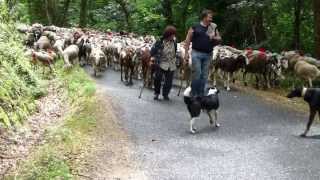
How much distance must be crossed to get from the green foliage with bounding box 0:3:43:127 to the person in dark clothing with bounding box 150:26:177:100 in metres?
3.28

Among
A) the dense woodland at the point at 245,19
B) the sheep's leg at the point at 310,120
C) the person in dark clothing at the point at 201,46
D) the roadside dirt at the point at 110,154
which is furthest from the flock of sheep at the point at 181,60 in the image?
the sheep's leg at the point at 310,120

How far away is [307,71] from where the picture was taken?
18.6m

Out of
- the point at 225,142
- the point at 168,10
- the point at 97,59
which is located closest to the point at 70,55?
the point at 97,59

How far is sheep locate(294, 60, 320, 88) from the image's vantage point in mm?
18484

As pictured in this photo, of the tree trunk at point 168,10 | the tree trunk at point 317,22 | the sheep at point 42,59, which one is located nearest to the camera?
the tree trunk at point 317,22

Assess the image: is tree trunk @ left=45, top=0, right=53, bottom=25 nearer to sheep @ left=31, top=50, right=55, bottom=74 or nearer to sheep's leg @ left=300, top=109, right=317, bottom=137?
sheep @ left=31, top=50, right=55, bottom=74

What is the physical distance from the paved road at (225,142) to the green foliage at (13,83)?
2.26 m

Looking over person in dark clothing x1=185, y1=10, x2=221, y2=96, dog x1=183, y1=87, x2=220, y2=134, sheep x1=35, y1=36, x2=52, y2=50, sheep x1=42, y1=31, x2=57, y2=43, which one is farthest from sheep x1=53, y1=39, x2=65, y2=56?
dog x1=183, y1=87, x2=220, y2=134

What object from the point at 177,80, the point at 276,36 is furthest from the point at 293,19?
the point at 177,80

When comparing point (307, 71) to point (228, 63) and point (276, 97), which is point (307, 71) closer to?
point (276, 97)

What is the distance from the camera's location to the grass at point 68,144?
394 inches

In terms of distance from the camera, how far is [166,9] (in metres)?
35.0

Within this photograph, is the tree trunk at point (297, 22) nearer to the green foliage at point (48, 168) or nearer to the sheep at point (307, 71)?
the sheep at point (307, 71)

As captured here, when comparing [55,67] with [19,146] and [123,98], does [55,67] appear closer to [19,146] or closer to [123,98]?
[123,98]
